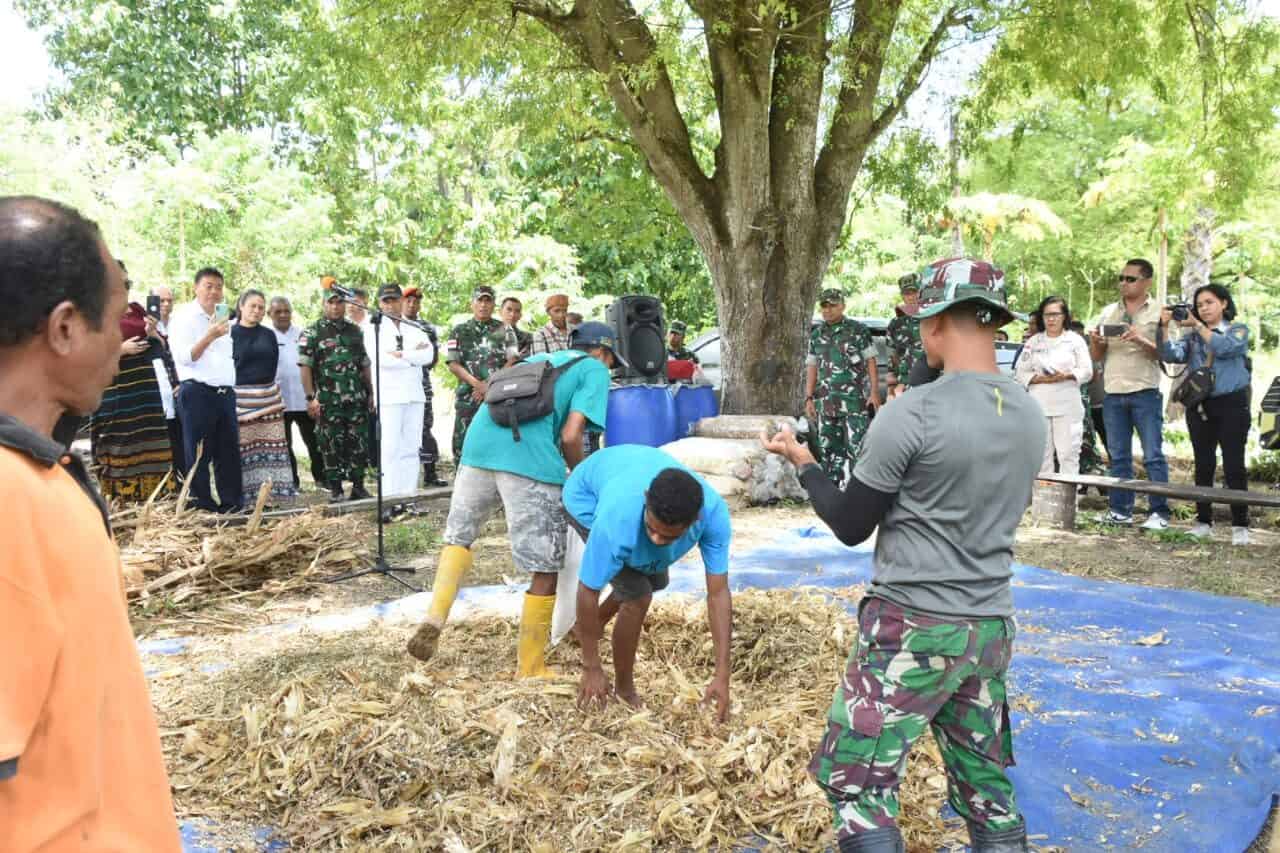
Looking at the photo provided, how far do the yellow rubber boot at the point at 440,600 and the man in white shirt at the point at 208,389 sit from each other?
337 centimetres

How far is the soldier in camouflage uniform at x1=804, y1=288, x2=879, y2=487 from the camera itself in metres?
9.88

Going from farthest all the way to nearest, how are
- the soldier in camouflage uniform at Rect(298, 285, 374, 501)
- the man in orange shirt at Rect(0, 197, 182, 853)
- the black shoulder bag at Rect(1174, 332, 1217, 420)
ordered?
the soldier in camouflage uniform at Rect(298, 285, 374, 501) → the black shoulder bag at Rect(1174, 332, 1217, 420) → the man in orange shirt at Rect(0, 197, 182, 853)

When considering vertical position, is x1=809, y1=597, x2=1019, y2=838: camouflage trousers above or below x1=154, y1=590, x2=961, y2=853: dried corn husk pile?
above

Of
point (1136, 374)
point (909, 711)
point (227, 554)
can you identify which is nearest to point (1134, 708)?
point (909, 711)

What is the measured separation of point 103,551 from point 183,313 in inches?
279

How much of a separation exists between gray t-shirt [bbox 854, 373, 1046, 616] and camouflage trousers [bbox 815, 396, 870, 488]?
7408mm

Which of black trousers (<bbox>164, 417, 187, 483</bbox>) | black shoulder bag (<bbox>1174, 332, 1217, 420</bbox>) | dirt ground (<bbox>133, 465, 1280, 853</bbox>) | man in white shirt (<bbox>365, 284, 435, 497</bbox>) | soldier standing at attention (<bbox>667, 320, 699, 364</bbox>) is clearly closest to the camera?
dirt ground (<bbox>133, 465, 1280, 853</bbox>)

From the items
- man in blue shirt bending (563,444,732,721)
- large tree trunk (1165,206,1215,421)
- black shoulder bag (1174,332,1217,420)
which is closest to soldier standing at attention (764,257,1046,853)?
man in blue shirt bending (563,444,732,721)

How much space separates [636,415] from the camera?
34.2ft

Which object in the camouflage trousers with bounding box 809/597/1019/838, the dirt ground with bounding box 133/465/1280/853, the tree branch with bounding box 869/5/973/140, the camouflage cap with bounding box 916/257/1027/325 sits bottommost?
the dirt ground with bounding box 133/465/1280/853

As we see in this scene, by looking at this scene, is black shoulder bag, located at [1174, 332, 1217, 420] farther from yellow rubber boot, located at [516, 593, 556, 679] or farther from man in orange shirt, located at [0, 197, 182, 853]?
man in orange shirt, located at [0, 197, 182, 853]

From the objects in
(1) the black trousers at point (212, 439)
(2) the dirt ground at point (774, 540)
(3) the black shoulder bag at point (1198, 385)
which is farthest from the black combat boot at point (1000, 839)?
(1) the black trousers at point (212, 439)

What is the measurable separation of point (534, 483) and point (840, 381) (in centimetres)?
577

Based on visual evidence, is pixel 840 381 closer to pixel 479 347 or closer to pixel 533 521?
pixel 479 347
